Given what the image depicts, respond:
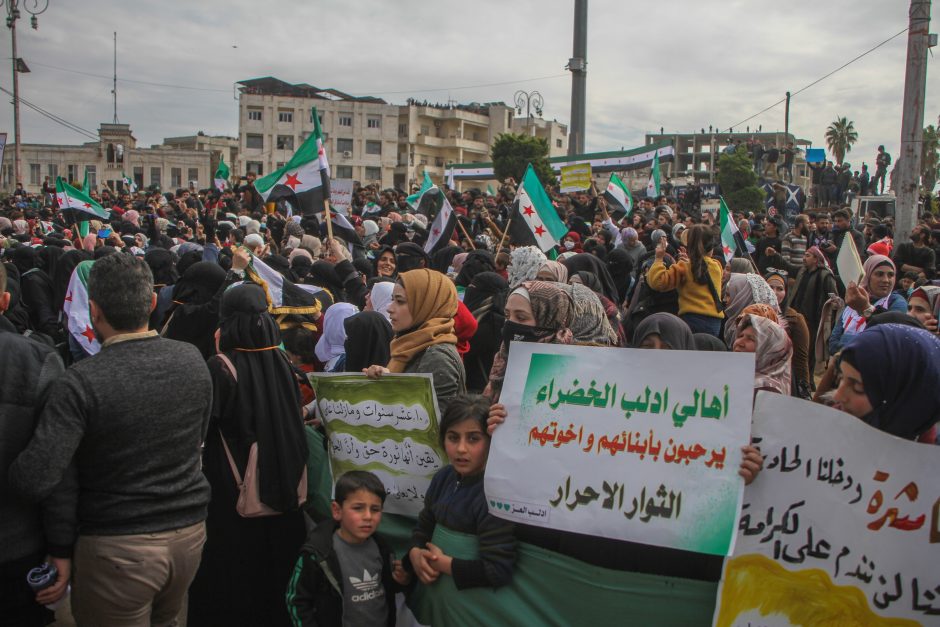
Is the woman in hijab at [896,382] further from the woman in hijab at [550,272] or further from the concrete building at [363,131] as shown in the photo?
the concrete building at [363,131]

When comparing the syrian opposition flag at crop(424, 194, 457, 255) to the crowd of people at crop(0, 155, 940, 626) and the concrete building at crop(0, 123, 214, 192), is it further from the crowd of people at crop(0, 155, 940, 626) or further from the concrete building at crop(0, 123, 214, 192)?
the concrete building at crop(0, 123, 214, 192)

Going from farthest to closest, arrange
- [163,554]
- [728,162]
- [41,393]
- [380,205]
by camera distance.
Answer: [728,162]
[380,205]
[163,554]
[41,393]

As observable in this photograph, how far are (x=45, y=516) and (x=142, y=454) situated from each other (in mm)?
378

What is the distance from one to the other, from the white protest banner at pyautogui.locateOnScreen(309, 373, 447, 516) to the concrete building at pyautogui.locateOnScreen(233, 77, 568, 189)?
247 feet

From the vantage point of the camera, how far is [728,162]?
1447 inches

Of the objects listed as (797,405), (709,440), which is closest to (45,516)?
(709,440)

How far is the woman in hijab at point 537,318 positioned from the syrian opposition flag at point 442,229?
6.60m

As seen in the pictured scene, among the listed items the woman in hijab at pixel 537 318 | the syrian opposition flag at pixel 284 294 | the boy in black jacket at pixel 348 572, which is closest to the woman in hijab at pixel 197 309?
the syrian opposition flag at pixel 284 294

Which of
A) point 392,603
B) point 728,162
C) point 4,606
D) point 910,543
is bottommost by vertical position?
point 392,603

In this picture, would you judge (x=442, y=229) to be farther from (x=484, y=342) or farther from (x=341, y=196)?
(x=484, y=342)

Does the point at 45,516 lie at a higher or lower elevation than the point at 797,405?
lower

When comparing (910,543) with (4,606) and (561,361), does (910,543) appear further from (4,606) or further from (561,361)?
(4,606)

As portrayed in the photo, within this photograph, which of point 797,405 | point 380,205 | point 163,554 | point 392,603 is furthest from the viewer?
point 380,205

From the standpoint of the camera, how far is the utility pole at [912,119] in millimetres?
9461
